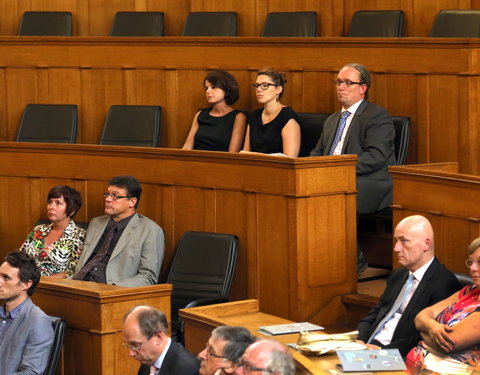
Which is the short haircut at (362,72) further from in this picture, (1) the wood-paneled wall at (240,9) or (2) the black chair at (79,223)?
(2) the black chair at (79,223)

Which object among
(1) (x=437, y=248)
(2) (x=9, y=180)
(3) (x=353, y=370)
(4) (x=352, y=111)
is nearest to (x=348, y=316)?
(1) (x=437, y=248)

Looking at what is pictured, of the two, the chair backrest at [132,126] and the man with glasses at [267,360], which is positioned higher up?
the chair backrest at [132,126]

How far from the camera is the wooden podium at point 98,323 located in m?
3.60

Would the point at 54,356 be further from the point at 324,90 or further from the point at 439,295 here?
the point at 324,90

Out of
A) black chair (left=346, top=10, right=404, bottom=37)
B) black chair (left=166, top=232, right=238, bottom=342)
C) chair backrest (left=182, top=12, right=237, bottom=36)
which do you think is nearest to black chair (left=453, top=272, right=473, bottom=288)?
black chair (left=166, top=232, right=238, bottom=342)

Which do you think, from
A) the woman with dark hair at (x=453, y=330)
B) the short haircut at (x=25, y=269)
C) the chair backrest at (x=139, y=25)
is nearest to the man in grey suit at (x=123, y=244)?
the short haircut at (x=25, y=269)

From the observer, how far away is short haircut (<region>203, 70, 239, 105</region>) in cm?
494

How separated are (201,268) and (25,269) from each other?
0.85 m

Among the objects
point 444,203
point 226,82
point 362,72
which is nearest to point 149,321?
point 444,203

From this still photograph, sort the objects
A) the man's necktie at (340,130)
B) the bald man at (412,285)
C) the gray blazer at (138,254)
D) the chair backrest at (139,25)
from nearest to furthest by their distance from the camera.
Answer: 1. the bald man at (412,285)
2. the gray blazer at (138,254)
3. the man's necktie at (340,130)
4. the chair backrest at (139,25)

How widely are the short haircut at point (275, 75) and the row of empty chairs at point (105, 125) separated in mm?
814

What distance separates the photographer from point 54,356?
11.6 ft

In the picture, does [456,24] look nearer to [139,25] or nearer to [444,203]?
[444,203]

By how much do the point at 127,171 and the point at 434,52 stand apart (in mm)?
1485
